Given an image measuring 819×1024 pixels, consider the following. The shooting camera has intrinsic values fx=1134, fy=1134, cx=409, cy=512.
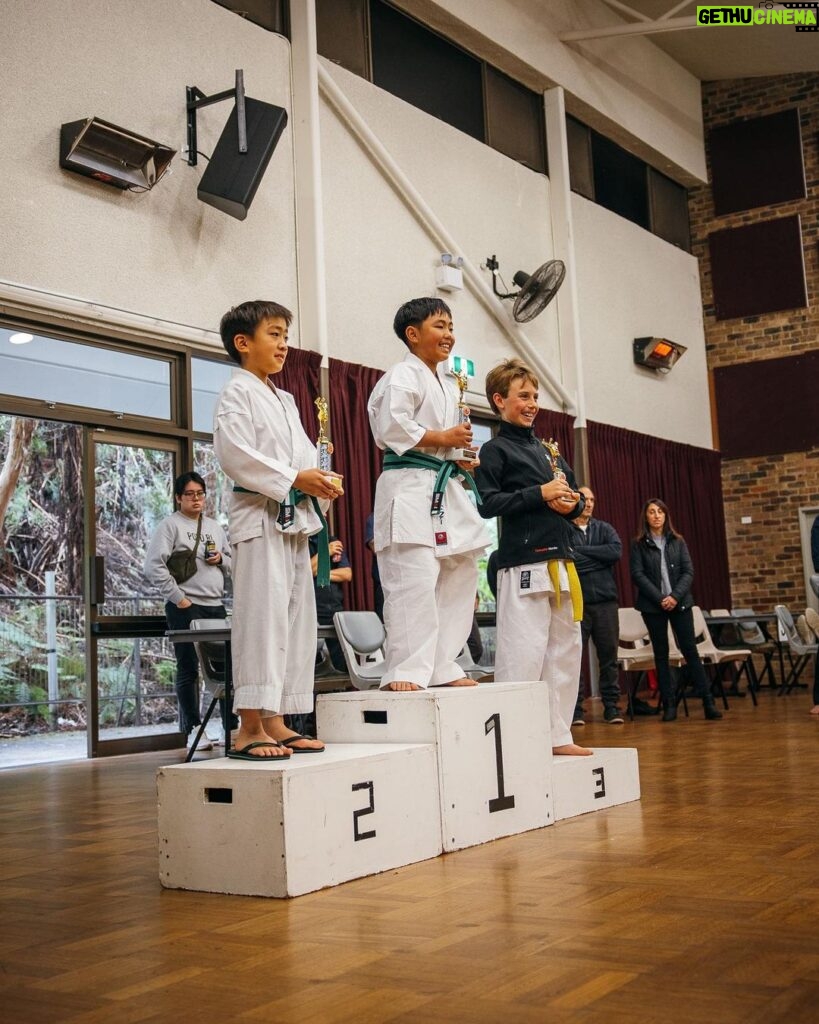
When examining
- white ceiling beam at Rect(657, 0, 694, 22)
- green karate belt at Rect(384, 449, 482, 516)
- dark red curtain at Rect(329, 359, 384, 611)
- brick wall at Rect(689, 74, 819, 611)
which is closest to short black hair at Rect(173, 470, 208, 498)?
dark red curtain at Rect(329, 359, 384, 611)

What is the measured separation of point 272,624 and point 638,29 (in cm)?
880

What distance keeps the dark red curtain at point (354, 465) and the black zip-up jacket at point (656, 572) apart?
5.72 ft

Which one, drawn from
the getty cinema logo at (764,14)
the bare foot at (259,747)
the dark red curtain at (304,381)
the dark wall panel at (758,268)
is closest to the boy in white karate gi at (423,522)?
the bare foot at (259,747)

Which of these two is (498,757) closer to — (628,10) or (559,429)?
(559,429)

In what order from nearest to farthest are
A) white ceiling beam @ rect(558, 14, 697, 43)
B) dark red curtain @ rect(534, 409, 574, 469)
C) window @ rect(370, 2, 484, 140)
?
1. window @ rect(370, 2, 484, 140)
2. dark red curtain @ rect(534, 409, 574, 469)
3. white ceiling beam @ rect(558, 14, 697, 43)

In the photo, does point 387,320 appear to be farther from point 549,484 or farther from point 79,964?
point 79,964

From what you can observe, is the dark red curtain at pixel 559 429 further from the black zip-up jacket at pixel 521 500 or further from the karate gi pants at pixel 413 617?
the karate gi pants at pixel 413 617

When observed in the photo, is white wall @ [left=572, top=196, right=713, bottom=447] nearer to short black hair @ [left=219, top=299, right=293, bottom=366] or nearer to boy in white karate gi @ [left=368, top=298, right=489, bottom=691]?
boy in white karate gi @ [left=368, top=298, right=489, bottom=691]

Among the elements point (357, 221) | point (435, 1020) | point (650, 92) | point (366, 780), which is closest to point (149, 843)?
point (366, 780)

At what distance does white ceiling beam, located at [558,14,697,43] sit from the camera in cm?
995

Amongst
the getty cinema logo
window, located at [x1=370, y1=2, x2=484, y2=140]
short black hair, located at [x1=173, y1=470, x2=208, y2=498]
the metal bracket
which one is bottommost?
short black hair, located at [x1=173, y1=470, x2=208, y2=498]

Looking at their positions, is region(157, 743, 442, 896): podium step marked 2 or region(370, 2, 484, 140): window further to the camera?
region(370, 2, 484, 140): window

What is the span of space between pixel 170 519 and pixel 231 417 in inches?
139

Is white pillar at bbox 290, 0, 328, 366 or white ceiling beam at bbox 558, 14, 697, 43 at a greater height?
white ceiling beam at bbox 558, 14, 697, 43
